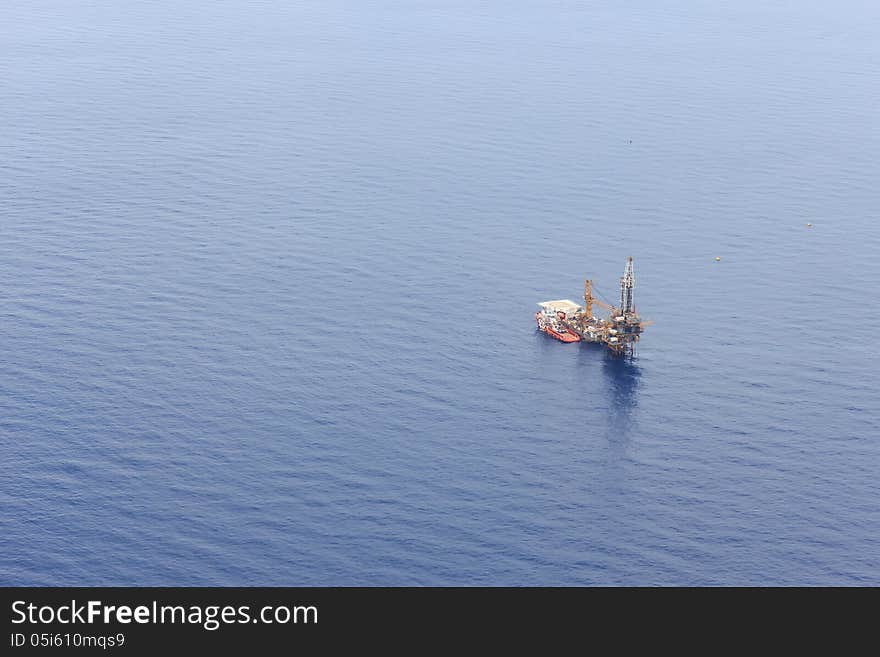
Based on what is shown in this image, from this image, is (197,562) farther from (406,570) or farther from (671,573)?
(671,573)
